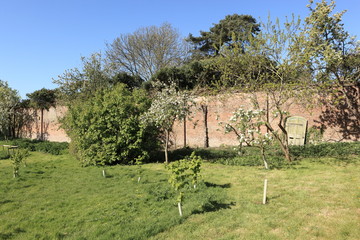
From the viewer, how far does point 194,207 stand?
498 cm

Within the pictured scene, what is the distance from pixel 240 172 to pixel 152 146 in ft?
15.8

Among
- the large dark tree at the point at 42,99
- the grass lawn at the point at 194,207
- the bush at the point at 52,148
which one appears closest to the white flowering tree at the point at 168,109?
the grass lawn at the point at 194,207

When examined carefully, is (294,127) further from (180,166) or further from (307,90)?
(180,166)

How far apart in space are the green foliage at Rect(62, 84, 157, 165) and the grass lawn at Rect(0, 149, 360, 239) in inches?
102

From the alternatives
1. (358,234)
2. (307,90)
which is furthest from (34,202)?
(307,90)

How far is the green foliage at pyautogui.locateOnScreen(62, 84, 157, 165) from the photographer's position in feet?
35.2

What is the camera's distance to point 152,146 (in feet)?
38.4

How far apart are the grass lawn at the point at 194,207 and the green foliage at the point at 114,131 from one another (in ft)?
8.49

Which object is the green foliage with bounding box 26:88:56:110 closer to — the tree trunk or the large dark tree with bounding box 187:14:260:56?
the large dark tree with bounding box 187:14:260:56

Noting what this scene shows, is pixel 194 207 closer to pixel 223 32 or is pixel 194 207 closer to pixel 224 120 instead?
pixel 224 120

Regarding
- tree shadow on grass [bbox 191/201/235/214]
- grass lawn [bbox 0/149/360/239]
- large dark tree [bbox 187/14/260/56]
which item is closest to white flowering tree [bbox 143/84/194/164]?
grass lawn [bbox 0/149/360/239]

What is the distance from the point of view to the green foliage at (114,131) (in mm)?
10719

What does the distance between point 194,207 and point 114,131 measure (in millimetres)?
6852

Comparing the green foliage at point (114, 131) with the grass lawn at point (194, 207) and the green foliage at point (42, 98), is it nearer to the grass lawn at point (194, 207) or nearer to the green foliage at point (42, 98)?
the grass lawn at point (194, 207)
